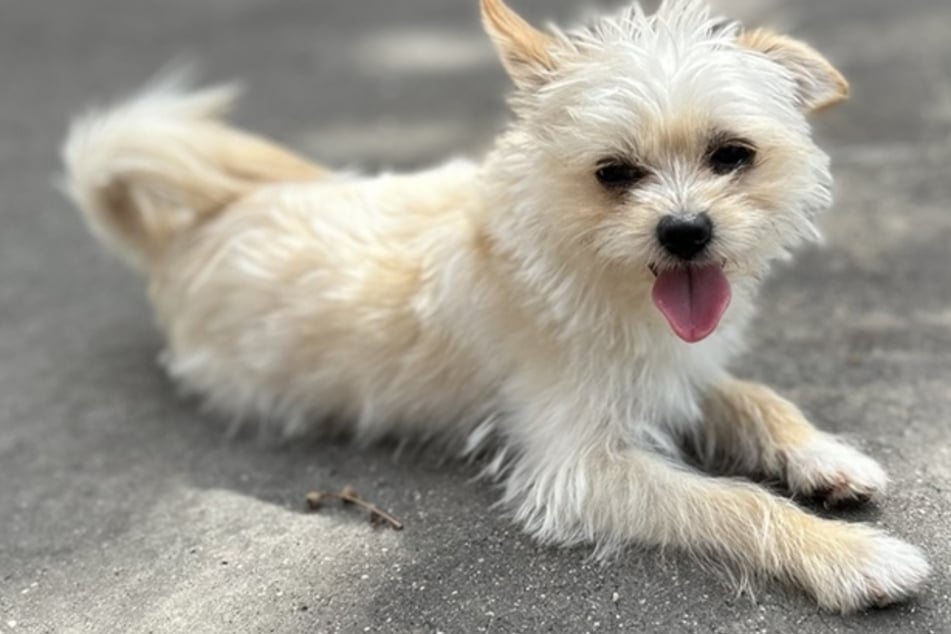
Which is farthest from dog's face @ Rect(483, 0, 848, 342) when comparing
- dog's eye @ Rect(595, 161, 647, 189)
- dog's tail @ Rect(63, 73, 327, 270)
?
dog's tail @ Rect(63, 73, 327, 270)

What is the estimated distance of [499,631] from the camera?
8.95 ft

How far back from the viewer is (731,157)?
295 centimetres

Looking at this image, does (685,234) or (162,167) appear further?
(162,167)

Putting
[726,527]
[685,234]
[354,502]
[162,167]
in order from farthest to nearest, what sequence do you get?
[162,167]
[354,502]
[726,527]
[685,234]

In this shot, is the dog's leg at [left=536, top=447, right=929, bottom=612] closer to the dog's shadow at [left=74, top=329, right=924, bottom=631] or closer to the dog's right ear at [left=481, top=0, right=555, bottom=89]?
the dog's shadow at [left=74, top=329, right=924, bottom=631]

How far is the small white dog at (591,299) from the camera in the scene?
2877 millimetres

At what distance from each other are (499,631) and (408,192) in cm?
191

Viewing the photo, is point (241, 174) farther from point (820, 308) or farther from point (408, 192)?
point (820, 308)

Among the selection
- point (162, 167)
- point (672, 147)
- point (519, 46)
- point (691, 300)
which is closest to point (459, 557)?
point (691, 300)

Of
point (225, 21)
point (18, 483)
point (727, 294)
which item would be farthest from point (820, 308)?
point (225, 21)

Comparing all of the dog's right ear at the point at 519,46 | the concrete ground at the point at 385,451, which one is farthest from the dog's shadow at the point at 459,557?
the dog's right ear at the point at 519,46

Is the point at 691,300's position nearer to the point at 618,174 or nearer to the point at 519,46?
the point at 618,174

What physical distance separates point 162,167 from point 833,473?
3.08 meters

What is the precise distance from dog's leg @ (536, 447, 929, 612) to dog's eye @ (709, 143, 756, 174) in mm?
958
